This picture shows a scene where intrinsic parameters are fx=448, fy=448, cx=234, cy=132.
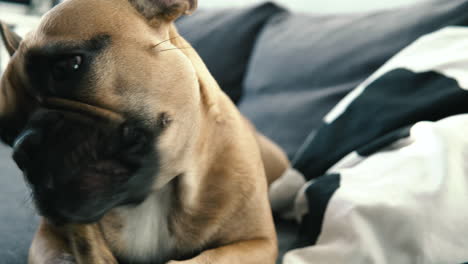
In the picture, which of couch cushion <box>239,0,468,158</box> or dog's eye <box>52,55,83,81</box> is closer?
dog's eye <box>52,55,83,81</box>

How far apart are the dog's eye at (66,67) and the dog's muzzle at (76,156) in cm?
3

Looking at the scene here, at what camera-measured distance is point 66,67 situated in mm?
502

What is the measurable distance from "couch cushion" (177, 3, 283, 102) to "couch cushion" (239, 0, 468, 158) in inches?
4.5

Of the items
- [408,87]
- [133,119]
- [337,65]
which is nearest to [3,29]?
[133,119]

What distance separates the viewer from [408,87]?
850 mm

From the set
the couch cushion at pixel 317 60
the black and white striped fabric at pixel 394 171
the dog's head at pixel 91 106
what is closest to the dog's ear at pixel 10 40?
the dog's head at pixel 91 106

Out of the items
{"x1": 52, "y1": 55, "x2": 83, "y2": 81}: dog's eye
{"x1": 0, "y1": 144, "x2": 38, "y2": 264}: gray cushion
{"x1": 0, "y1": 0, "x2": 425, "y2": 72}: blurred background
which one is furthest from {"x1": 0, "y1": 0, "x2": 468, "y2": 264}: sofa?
{"x1": 52, "y1": 55, "x2": 83, "y2": 81}: dog's eye

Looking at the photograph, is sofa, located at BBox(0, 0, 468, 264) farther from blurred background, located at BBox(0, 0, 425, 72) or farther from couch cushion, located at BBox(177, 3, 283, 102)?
blurred background, located at BBox(0, 0, 425, 72)

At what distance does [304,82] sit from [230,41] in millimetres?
447

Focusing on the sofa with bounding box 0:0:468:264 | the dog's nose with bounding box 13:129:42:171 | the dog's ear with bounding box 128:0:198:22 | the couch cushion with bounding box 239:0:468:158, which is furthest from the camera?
the couch cushion with bounding box 239:0:468:158

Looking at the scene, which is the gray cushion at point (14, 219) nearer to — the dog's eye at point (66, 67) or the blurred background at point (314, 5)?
the dog's eye at point (66, 67)

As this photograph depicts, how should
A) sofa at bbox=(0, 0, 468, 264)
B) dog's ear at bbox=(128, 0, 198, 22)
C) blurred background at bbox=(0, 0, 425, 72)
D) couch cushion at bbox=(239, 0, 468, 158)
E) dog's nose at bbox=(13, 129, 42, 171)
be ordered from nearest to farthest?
1. dog's nose at bbox=(13, 129, 42, 171)
2. dog's ear at bbox=(128, 0, 198, 22)
3. sofa at bbox=(0, 0, 468, 264)
4. couch cushion at bbox=(239, 0, 468, 158)
5. blurred background at bbox=(0, 0, 425, 72)

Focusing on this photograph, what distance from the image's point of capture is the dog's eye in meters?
0.50

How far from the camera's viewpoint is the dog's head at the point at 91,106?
1.65 feet
